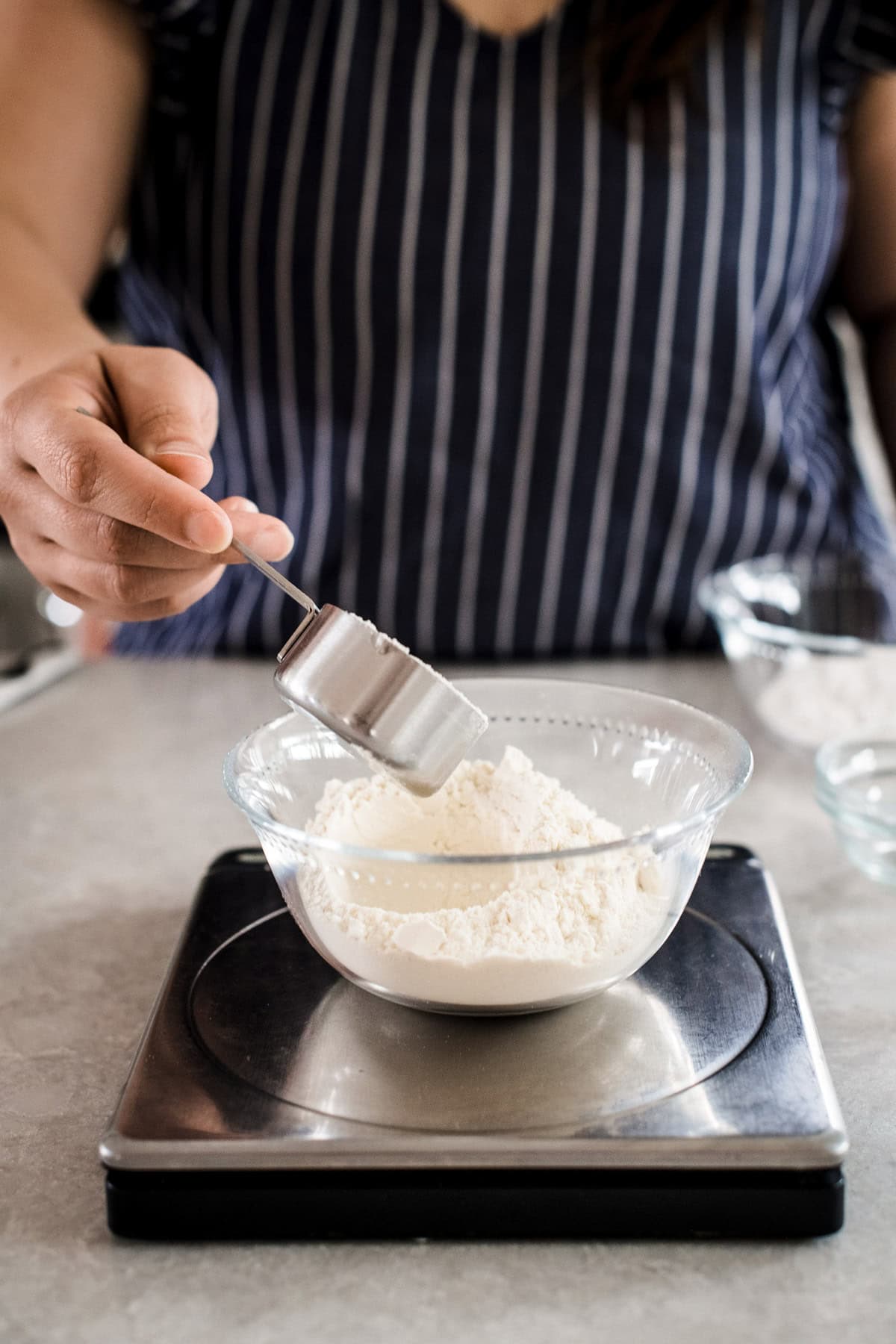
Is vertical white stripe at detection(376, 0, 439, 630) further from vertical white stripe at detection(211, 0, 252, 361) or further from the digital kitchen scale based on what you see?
the digital kitchen scale

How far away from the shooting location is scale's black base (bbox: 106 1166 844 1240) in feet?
1.56

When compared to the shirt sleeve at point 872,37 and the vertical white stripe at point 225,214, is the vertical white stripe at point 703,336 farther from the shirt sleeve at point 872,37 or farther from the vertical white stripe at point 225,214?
the vertical white stripe at point 225,214

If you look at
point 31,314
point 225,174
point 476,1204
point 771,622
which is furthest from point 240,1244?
point 225,174

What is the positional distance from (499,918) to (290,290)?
31.2 inches

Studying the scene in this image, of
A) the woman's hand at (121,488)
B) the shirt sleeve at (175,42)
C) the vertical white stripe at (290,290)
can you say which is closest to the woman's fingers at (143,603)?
the woman's hand at (121,488)

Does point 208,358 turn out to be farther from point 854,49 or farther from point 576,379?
point 854,49

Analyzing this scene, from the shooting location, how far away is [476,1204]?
477 mm

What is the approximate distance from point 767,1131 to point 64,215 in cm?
91

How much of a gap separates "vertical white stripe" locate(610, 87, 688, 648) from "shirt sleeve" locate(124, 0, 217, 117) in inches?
16.4

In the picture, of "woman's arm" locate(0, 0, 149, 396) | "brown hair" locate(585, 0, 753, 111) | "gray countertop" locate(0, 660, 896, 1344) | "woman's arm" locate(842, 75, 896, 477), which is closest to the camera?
"gray countertop" locate(0, 660, 896, 1344)

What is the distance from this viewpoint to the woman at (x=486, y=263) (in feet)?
3.69

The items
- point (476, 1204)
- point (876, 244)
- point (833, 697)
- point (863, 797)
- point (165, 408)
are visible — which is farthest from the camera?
point (876, 244)

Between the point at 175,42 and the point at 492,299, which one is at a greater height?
the point at 175,42

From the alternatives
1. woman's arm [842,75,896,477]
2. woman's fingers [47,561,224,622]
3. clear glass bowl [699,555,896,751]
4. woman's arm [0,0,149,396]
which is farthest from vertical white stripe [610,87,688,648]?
woman's fingers [47,561,224,622]
